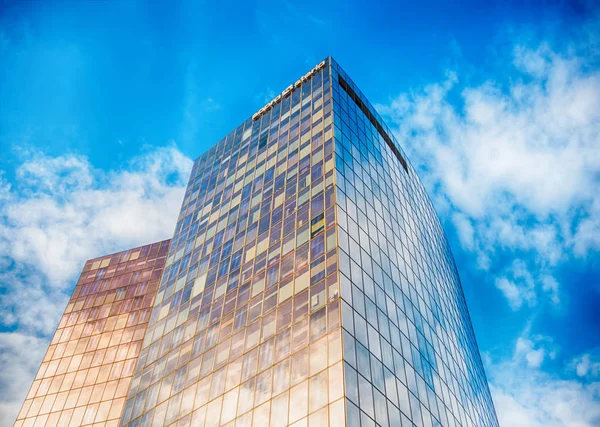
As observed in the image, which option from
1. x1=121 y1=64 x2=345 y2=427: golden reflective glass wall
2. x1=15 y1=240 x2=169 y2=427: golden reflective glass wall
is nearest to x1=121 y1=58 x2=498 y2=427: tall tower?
x1=121 y1=64 x2=345 y2=427: golden reflective glass wall

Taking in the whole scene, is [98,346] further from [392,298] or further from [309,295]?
[392,298]

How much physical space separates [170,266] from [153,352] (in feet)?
40.7

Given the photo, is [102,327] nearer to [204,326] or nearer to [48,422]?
[48,422]

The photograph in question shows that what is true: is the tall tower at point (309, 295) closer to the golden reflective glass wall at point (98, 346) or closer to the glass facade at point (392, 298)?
the glass facade at point (392, 298)

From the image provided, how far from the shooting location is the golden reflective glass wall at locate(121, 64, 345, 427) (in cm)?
3388

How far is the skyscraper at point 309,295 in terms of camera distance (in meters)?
34.1

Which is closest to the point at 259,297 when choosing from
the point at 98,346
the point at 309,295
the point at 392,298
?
the point at 309,295

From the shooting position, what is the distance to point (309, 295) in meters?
37.5

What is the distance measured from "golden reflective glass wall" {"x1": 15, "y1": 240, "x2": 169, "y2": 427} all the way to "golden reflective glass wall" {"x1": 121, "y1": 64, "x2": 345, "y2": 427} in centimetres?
1094

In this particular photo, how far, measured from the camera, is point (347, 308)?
115 ft

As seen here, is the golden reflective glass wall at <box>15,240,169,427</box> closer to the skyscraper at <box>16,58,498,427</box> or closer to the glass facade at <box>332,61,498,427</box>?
the skyscraper at <box>16,58,498,427</box>

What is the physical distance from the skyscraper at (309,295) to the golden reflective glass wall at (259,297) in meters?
0.13

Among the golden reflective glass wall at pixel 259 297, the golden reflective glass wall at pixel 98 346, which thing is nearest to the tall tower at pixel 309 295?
the golden reflective glass wall at pixel 259 297

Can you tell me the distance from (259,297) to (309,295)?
602 cm
